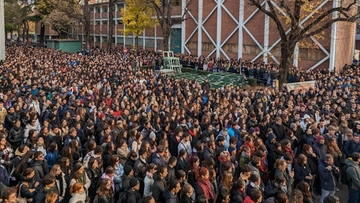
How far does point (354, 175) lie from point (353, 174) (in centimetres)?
2

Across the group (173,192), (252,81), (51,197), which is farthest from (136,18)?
(51,197)

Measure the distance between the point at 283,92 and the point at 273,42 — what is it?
15383 mm

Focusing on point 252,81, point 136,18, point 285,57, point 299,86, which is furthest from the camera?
point 136,18

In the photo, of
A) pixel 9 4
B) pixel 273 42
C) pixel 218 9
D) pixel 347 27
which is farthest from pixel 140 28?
pixel 9 4

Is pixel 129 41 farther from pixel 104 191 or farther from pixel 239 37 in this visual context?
pixel 104 191

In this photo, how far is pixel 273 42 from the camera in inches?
1173

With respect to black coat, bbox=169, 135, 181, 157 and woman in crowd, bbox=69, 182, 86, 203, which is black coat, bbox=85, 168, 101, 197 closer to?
woman in crowd, bbox=69, 182, 86, 203

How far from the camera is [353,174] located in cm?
675

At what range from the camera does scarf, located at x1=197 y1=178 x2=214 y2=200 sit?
5.81 m

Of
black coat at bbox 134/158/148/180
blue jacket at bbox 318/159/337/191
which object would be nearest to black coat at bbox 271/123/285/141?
blue jacket at bbox 318/159/337/191

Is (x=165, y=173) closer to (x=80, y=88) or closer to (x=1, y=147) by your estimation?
(x=1, y=147)

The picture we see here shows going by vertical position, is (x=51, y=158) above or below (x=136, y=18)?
below

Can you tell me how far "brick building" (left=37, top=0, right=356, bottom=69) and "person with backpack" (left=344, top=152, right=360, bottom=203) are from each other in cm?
1719

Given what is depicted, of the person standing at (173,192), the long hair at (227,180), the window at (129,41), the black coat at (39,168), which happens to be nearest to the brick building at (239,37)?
the window at (129,41)
